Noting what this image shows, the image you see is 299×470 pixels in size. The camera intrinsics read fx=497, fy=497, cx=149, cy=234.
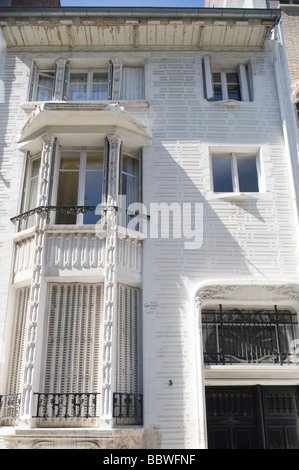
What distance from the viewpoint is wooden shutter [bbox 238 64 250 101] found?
1356 centimetres

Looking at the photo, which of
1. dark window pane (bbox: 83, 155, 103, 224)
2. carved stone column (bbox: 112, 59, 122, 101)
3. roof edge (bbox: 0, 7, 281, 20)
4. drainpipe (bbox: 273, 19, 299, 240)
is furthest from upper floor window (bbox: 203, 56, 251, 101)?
dark window pane (bbox: 83, 155, 103, 224)

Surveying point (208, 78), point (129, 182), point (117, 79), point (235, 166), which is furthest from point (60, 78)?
point (235, 166)

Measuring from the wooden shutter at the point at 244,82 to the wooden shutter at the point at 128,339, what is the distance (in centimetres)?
625

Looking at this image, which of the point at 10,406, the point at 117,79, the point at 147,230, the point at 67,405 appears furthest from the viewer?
the point at 117,79

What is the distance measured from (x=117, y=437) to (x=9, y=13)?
11.0m

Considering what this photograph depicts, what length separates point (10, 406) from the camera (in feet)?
33.0

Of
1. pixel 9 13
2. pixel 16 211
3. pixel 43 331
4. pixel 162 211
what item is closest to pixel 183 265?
pixel 162 211

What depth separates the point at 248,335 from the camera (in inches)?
434

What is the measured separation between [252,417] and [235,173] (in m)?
5.81

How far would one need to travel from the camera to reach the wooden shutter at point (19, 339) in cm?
1033

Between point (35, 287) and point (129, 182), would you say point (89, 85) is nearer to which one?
point (129, 182)

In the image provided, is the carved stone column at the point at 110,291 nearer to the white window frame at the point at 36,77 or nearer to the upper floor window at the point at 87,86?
the upper floor window at the point at 87,86

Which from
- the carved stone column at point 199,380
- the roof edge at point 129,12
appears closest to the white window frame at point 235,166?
the carved stone column at point 199,380

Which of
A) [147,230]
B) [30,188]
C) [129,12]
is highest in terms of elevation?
[129,12]
